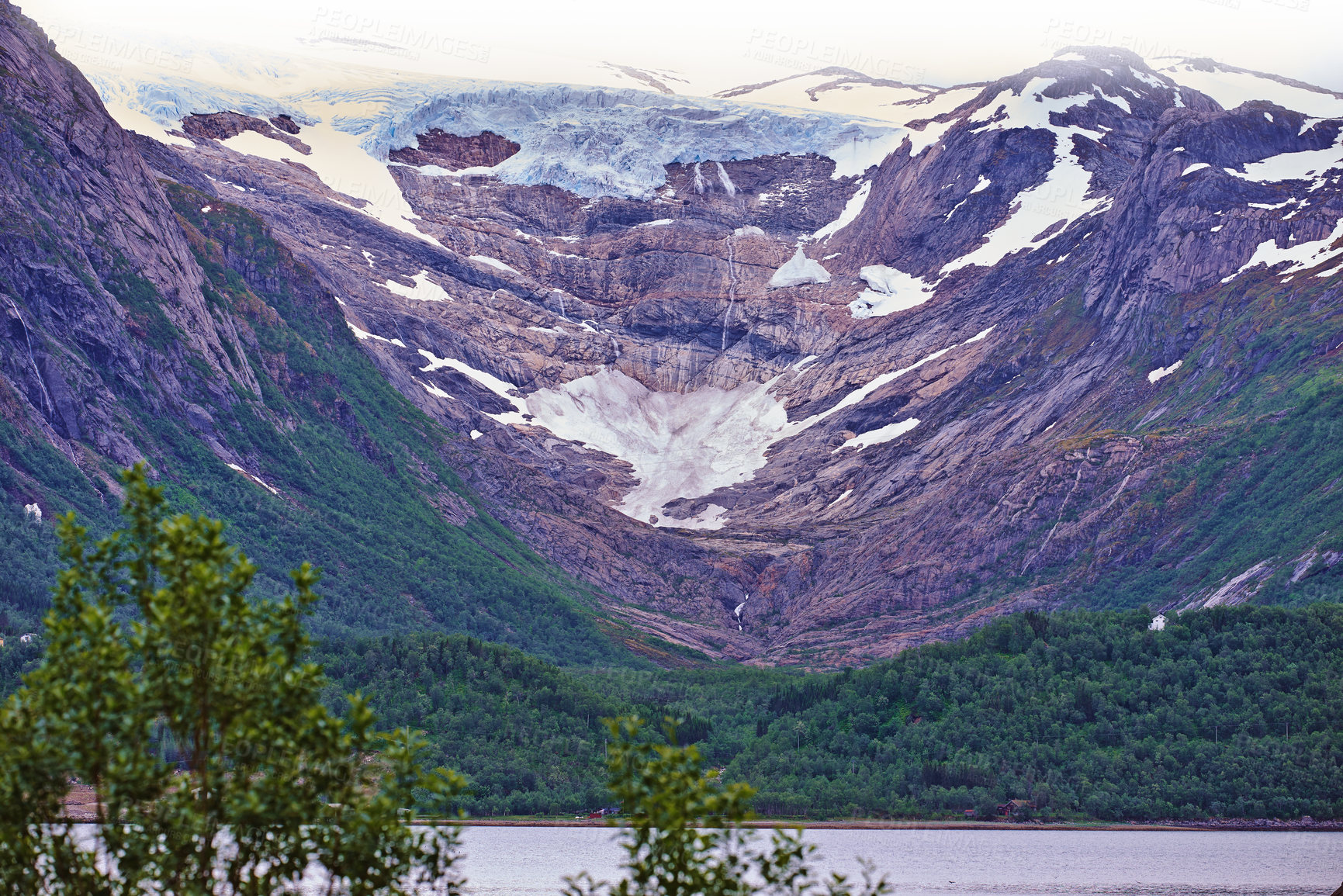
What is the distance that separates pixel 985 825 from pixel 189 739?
84.5m

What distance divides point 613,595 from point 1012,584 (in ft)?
176

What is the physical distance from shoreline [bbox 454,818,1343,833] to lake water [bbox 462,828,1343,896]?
611mm

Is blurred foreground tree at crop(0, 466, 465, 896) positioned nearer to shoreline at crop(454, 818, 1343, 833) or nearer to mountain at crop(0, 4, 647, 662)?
shoreline at crop(454, 818, 1343, 833)

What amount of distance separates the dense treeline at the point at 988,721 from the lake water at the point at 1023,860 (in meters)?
4.65

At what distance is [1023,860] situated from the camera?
3142 inches

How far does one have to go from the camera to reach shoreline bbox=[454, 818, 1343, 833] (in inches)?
3563

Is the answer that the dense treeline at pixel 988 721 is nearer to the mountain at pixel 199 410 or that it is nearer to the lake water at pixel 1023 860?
the lake water at pixel 1023 860

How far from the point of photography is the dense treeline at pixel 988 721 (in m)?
95.2

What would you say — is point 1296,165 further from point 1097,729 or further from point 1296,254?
Answer: point 1097,729

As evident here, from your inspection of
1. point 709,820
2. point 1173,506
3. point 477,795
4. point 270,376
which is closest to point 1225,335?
point 1173,506

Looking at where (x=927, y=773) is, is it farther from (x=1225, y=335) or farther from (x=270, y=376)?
(x=270, y=376)

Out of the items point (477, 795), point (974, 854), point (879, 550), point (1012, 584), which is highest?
point (879, 550)

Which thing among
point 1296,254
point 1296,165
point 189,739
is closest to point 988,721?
point 1296,254

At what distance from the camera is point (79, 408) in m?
126
